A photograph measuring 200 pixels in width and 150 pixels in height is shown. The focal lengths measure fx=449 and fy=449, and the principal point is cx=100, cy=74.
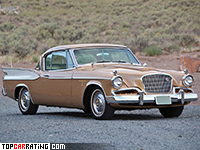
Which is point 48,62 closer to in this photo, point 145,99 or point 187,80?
point 145,99

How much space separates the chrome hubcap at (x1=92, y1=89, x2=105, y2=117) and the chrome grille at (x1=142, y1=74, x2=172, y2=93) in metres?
0.89

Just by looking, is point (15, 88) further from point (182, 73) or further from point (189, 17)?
point (189, 17)

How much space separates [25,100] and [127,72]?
358 cm

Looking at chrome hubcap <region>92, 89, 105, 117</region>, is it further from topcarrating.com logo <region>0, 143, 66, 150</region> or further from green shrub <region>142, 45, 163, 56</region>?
green shrub <region>142, 45, 163, 56</region>

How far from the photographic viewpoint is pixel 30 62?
1093 inches

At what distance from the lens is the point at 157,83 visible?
8906mm

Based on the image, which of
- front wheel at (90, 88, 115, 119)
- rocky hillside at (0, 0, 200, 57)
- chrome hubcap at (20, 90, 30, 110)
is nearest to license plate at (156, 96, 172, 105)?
front wheel at (90, 88, 115, 119)

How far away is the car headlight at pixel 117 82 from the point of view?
27.9 feet

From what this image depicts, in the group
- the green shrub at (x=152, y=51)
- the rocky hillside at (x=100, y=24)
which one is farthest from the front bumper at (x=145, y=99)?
the rocky hillside at (x=100, y=24)

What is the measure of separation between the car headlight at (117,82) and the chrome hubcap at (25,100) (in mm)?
3427

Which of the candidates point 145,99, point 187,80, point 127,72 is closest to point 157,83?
point 145,99

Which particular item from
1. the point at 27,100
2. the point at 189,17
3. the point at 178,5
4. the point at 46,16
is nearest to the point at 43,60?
the point at 27,100

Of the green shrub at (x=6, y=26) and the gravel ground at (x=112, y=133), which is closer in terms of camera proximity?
the gravel ground at (x=112, y=133)

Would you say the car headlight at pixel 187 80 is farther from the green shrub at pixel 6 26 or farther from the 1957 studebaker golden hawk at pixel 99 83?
the green shrub at pixel 6 26
